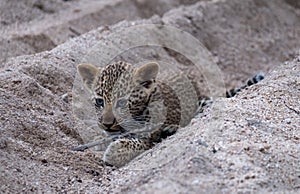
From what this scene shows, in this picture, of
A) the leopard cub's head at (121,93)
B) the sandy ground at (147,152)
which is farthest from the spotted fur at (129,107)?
the sandy ground at (147,152)

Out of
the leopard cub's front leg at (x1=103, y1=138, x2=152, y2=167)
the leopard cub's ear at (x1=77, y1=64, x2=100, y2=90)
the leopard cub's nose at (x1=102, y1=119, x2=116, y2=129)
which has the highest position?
the leopard cub's ear at (x1=77, y1=64, x2=100, y2=90)

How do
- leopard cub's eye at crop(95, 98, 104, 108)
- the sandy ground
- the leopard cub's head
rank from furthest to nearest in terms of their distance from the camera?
1. leopard cub's eye at crop(95, 98, 104, 108)
2. the leopard cub's head
3. the sandy ground

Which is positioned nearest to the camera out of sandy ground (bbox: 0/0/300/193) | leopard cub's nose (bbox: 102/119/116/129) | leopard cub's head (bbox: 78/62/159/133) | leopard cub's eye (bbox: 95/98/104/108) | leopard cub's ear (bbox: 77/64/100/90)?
sandy ground (bbox: 0/0/300/193)

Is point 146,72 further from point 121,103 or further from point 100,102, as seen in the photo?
point 100,102

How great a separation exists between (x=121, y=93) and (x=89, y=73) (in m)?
0.48

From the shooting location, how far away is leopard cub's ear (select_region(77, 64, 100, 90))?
6324 mm

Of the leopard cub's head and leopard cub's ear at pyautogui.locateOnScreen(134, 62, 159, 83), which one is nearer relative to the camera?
the leopard cub's head

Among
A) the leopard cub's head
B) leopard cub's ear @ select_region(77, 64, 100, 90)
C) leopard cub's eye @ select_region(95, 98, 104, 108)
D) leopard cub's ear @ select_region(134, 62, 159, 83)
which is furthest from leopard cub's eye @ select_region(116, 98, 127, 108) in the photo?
leopard cub's ear @ select_region(77, 64, 100, 90)

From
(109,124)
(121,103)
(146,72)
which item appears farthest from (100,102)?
→ (146,72)

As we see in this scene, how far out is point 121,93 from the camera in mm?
6059

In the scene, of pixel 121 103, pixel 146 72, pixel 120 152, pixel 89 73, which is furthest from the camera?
pixel 89 73

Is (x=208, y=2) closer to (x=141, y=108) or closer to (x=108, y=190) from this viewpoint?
(x=141, y=108)

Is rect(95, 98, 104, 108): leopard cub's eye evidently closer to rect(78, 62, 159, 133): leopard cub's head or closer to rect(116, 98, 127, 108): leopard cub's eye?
rect(78, 62, 159, 133): leopard cub's head

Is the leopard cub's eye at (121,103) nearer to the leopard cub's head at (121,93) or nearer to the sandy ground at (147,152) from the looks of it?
the leopard cub's head at (121,93)
